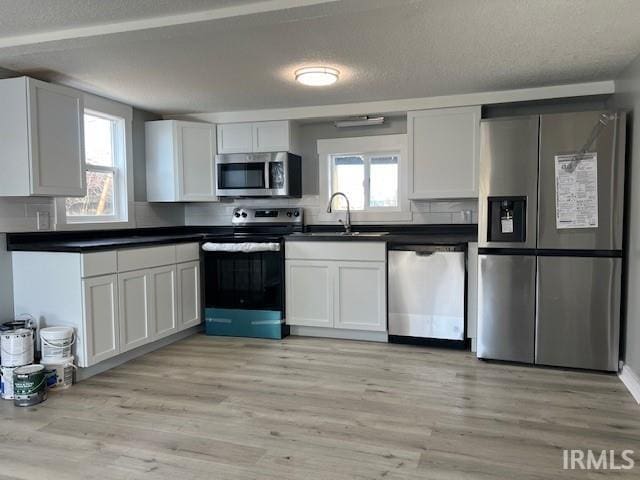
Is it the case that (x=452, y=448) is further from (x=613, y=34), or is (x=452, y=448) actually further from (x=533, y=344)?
(x=613, y=34)

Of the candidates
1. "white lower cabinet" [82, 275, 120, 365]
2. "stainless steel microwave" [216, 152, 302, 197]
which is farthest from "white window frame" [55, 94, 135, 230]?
"white lower cabinet" [82, 275, 120, 365]

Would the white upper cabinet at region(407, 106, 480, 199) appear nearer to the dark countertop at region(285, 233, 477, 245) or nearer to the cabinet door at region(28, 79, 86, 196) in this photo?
the dark countertop at region(285, 233, 477, 245)

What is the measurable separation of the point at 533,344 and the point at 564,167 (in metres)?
1.27

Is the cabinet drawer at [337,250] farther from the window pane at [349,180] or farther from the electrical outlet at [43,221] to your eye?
the electrical outlet at [43,221]

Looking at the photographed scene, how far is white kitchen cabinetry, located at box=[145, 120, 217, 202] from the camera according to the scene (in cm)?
457

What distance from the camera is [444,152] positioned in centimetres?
412

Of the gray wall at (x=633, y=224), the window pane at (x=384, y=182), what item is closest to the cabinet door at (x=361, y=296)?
the window pane at (x=384, y=182)

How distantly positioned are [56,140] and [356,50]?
7.01 ft

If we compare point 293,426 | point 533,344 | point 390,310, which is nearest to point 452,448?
point 293,426

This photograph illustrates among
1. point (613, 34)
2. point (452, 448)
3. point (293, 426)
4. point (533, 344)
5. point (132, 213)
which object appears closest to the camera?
point (452, 448)

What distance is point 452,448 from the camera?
2234 millimetres

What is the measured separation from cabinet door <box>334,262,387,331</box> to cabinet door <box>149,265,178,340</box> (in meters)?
1.39

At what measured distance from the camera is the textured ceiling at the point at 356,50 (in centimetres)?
240

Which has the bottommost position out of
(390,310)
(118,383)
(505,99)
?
(118,383)
